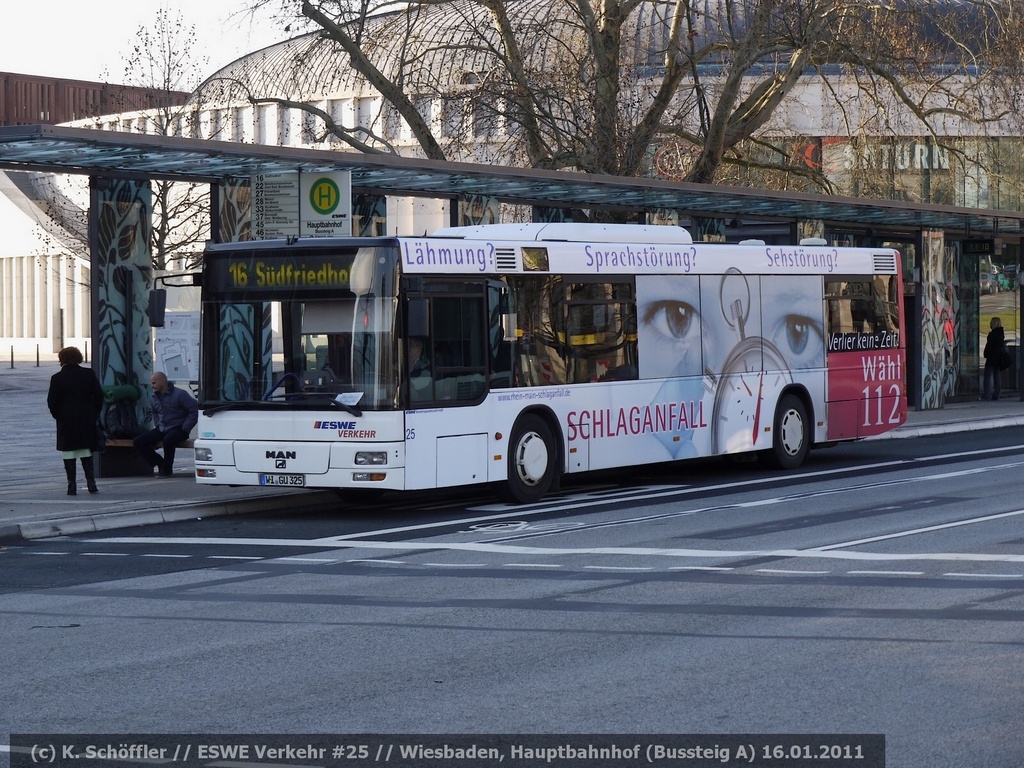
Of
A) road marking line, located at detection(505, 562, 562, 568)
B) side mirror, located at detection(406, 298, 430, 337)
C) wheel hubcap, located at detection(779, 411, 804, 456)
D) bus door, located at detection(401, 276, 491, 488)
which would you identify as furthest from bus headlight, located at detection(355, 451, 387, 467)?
wheel hubcap, located at detection(779, 411, 804, 456)

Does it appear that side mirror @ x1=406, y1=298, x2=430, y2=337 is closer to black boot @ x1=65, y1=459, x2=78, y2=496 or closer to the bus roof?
the bus roof

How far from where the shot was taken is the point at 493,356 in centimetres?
1559

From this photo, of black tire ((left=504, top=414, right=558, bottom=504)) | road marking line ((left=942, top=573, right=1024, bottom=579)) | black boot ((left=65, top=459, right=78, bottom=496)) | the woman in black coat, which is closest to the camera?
road marking line ((left=942, top=573, right=1024, bottom=579))

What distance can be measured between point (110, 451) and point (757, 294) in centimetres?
846

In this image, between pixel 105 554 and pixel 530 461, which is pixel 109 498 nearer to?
pixel 105 554

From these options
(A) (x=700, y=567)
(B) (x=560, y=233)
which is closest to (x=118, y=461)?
(B) (x=560, y=233)

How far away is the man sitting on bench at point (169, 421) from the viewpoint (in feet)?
62.4

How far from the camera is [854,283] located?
830 inches

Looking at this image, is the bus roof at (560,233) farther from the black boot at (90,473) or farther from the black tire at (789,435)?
the black boot at (90,473)

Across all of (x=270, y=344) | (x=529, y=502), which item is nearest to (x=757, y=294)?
(x=529, y=502)

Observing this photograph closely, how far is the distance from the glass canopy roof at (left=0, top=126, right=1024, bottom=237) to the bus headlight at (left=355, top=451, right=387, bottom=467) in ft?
13.0

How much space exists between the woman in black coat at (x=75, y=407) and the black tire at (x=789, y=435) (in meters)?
8.37

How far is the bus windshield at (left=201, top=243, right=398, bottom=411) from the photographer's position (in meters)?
14.6

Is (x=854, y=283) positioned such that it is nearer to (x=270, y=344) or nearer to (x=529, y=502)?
(x=529, y=502)
